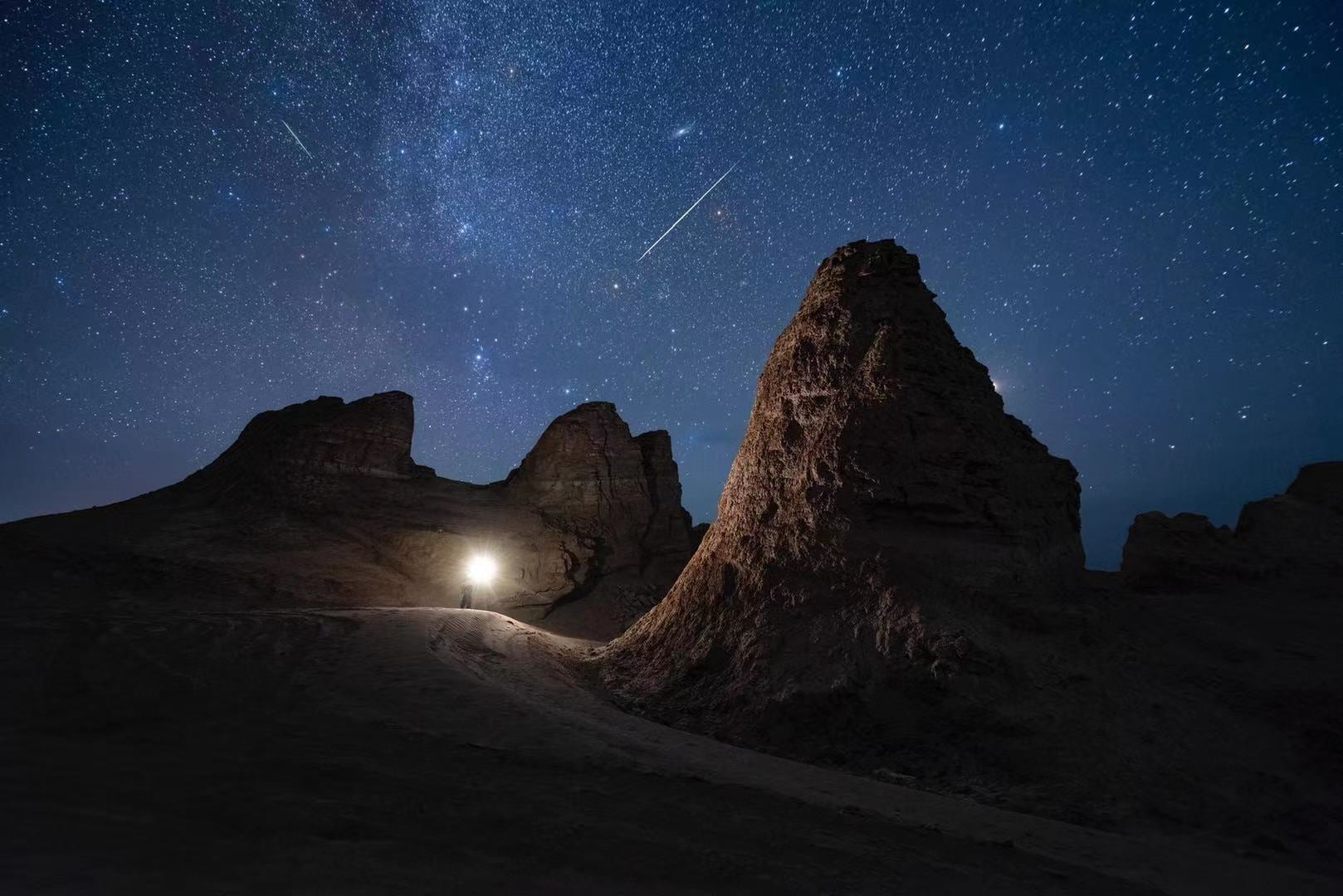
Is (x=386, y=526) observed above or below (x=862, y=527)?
below

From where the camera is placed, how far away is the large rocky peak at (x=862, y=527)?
880cm

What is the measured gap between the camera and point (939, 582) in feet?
29.5

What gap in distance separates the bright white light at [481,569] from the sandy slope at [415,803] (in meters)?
14.0

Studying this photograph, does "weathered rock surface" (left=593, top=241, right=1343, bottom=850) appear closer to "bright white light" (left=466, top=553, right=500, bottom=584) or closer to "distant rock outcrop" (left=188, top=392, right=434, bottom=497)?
"bright white light" (left=466, top=553, right=500, bottom=584)

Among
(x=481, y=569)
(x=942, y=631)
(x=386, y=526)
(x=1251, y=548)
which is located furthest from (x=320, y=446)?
(x=1251, y=548)

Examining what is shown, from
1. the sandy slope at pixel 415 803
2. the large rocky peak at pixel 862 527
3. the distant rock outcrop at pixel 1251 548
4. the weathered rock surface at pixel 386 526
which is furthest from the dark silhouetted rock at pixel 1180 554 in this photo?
the weathered rock surface at pixel 386 526

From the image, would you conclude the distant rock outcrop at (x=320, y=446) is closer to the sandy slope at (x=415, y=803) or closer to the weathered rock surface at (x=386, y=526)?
the weathered rock surface at (x=386, y=526)

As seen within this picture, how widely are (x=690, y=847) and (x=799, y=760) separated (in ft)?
14.9

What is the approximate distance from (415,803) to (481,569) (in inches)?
760

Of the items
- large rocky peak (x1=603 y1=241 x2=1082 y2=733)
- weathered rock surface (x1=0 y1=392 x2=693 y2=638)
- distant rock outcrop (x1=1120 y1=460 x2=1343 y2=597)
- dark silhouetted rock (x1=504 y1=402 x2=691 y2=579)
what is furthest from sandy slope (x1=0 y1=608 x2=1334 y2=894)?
dark silhouetted rock (x1=504 y1=402 x2=691 y2=579)

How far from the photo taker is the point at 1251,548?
50.9ft

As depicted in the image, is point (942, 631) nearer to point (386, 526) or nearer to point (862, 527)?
point (862, 527)

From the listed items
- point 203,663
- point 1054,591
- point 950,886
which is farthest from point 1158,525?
point 203,663

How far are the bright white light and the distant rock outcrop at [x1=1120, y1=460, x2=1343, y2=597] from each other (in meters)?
21.8
